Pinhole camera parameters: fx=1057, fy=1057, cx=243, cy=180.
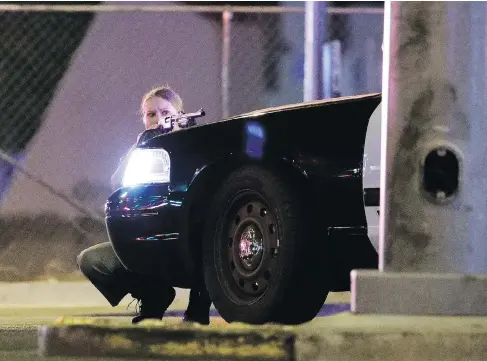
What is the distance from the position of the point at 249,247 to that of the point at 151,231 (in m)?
0.80

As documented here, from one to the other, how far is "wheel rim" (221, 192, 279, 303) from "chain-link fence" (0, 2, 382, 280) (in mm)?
4944

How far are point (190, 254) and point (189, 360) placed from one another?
163 cm

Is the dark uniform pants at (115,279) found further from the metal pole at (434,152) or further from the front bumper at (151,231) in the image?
the metal pole at (434,152)

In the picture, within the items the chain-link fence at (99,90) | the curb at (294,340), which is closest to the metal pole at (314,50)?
the chain-link fence at (99,90)

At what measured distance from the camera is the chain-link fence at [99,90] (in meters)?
10.1

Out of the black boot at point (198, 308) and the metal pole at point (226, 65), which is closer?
the black boot at point (198, 308)

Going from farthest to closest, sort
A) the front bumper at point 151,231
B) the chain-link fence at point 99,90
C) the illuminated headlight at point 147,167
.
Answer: the chain-link fence at point 99,90 < the illuminated headlight at point 147,167 < the front bumper at point 151,231

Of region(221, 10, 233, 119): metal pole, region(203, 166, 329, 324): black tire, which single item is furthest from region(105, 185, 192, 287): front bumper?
region(221, 10, 233, 119): metal pole

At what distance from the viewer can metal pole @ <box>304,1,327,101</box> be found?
27.8 feet

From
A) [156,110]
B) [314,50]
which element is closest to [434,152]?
[156,110]

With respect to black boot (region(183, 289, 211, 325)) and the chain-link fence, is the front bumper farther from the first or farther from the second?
the chain-link fence

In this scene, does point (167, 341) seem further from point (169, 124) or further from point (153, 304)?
point (169, 124)

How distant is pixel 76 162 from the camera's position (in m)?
10.2

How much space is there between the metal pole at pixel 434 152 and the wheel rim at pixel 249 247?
868 mm
